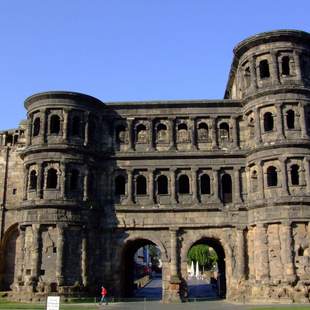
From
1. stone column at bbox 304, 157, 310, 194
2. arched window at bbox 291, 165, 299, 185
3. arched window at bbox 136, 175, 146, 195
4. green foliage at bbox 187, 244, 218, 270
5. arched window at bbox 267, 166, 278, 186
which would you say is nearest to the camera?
stone column at bbox 304, 157, 310, 194

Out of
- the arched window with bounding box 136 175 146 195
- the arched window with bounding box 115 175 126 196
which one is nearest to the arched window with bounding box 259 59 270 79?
the arched window with bounding box 136 175 146 195

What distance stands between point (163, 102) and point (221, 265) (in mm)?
15015

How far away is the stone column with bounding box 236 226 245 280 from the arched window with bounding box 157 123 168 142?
9.15 metres

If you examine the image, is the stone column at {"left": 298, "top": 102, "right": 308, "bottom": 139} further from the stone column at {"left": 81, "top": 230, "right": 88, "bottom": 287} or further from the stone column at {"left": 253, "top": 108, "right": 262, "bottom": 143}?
the stone column at {"left": 81, "top": 230, "right": 88, "bottom": 287}

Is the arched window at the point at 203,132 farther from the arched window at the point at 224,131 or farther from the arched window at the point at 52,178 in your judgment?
the arched window at the point at 52,178

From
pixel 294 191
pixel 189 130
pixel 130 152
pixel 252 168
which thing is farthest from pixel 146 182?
pixel 294 191

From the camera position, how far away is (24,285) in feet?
112

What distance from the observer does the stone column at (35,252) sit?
112 feet

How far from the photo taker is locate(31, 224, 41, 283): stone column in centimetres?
3416

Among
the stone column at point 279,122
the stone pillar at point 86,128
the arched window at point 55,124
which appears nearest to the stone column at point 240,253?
the stone column at point 279,122

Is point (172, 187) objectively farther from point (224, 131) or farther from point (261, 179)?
point (261, 179)

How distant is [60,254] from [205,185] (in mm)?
12405

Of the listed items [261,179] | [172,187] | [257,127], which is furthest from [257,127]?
[172,187]

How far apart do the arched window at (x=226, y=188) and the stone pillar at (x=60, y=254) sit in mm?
12517
